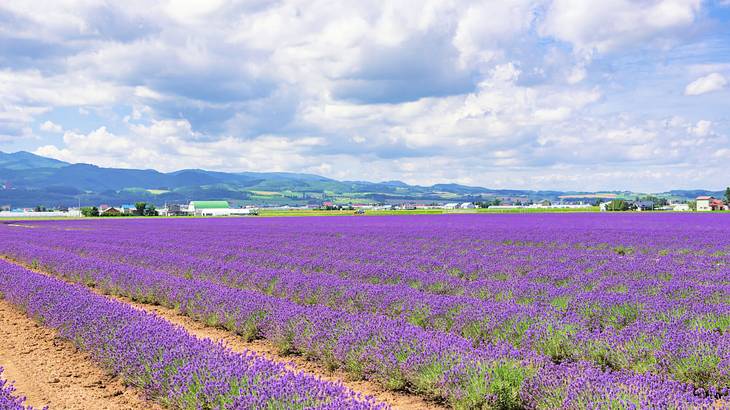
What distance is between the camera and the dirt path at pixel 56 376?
541cm

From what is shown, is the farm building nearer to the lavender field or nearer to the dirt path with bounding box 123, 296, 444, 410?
the lavender field

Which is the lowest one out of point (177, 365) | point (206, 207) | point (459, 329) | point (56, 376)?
point (56, 376)

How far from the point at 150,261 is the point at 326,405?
13390 millimetres

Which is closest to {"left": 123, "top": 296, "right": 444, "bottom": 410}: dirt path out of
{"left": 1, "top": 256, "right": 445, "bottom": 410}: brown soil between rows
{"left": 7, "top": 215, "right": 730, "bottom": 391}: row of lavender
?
{"left": 1, "top": 256, "right": 445, "bottom": 410}: brown soil between rows

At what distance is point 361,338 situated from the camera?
241 inches

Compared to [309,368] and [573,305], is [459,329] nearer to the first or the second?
[573,305]

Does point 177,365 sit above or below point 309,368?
above

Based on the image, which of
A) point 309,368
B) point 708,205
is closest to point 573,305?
point 309,368

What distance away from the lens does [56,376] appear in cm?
625

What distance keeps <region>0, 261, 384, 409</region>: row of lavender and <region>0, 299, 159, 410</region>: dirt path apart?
0.14 metres

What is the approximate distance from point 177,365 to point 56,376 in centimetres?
202

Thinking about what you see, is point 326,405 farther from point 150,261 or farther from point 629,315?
point 150,261

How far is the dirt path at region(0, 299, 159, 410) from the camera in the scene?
17.8 feet

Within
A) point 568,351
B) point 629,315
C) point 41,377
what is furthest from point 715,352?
point 41,377
